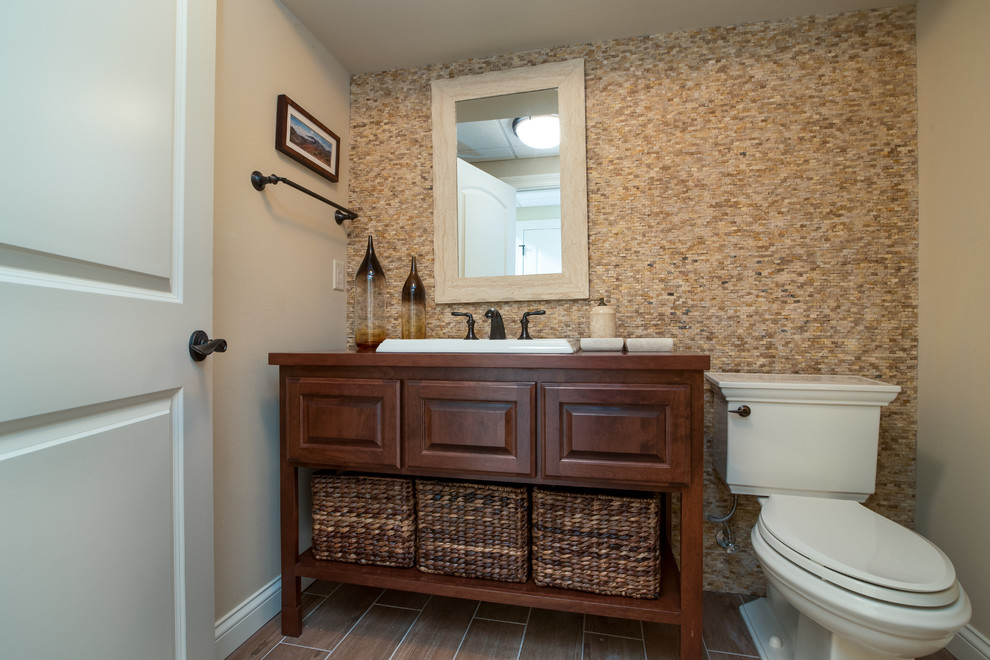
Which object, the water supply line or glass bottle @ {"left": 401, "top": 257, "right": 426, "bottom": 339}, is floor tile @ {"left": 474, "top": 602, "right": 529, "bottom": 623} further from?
glass bottle @ {"left": 401, "top": 257, "right": 426, "bottom": 339}

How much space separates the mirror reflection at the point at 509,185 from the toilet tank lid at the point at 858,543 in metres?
1.11

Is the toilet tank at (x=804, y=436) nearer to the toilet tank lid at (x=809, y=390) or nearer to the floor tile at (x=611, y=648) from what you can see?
the toilet tank lid at (x=809, y=390)

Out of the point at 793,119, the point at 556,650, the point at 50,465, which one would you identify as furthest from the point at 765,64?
the point at 50,465

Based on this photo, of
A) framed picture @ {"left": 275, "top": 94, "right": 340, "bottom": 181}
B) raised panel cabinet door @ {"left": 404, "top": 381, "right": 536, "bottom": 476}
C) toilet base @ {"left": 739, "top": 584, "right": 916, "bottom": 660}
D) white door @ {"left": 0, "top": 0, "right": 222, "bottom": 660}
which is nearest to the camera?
white door @ {"left": 0, "top": 0, "right": 222, "bottom": 660}

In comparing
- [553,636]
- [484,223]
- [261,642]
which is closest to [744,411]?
[553,636]

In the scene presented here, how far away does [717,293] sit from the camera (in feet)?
5.22

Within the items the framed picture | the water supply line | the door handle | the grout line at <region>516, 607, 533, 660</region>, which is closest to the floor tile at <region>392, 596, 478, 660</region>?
the grout line at <region>516, 607, 533, 660</region>

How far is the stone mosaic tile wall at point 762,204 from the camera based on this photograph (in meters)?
1.49

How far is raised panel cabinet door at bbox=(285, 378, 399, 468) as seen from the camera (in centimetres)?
122

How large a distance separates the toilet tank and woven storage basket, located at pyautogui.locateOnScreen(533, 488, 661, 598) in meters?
0.41

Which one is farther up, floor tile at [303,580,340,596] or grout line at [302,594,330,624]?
grout line at [302,594,330,624]

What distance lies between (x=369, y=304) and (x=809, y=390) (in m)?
1.54

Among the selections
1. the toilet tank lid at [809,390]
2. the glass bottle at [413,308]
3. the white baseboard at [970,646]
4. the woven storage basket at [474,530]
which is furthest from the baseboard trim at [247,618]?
the white baseboard at [970,646]

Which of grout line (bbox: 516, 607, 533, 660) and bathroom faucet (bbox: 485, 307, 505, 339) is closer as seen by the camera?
grout line (bbox: 516, 607, 533, 660)
